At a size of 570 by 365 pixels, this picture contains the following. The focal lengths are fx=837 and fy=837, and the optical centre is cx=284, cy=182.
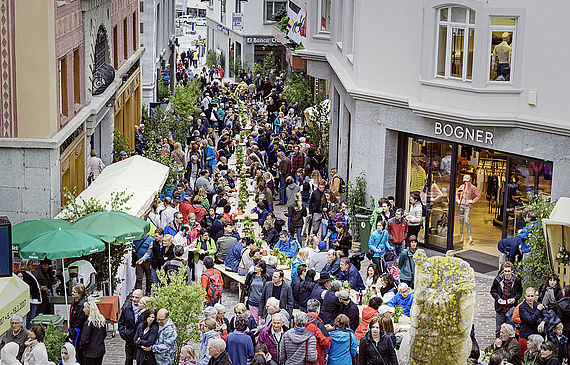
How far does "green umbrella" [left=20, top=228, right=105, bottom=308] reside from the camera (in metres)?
15.1

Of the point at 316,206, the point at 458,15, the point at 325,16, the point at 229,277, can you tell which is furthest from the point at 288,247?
the point at 325,16

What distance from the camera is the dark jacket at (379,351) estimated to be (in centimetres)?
1229

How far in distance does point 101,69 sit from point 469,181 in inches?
476

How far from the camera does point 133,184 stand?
20.3m

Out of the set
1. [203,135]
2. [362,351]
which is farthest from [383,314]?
[203,135]

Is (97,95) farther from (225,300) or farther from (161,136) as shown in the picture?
(225,300)

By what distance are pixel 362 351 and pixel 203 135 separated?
23.5 meters

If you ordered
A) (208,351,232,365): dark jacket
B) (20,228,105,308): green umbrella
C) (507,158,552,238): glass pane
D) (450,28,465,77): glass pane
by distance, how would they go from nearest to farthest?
1. (208,351,232,365): dark jacket
2. (20,228,105,308): green umbrella
3. (507,158,552,238): glass pane
4. (450,28,465,77): glass pane

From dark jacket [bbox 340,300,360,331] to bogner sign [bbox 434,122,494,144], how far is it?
26.6 ft

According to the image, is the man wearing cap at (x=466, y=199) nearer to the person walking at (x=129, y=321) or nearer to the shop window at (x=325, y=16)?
the shop window at (x=325, y=16)

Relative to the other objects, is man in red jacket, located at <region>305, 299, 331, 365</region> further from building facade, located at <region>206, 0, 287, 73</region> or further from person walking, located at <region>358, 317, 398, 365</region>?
building facade, located at <region>206, 0, 287, 73</region>

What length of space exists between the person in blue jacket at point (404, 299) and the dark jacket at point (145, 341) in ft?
14.6

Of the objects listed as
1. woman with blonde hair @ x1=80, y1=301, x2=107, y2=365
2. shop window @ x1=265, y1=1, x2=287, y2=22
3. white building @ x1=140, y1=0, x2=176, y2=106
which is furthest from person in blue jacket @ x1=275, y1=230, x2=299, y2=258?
shop window @ x1=265, y1=1, x2=287, y2=22

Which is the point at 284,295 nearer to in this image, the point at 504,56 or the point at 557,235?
the point at 557,235
